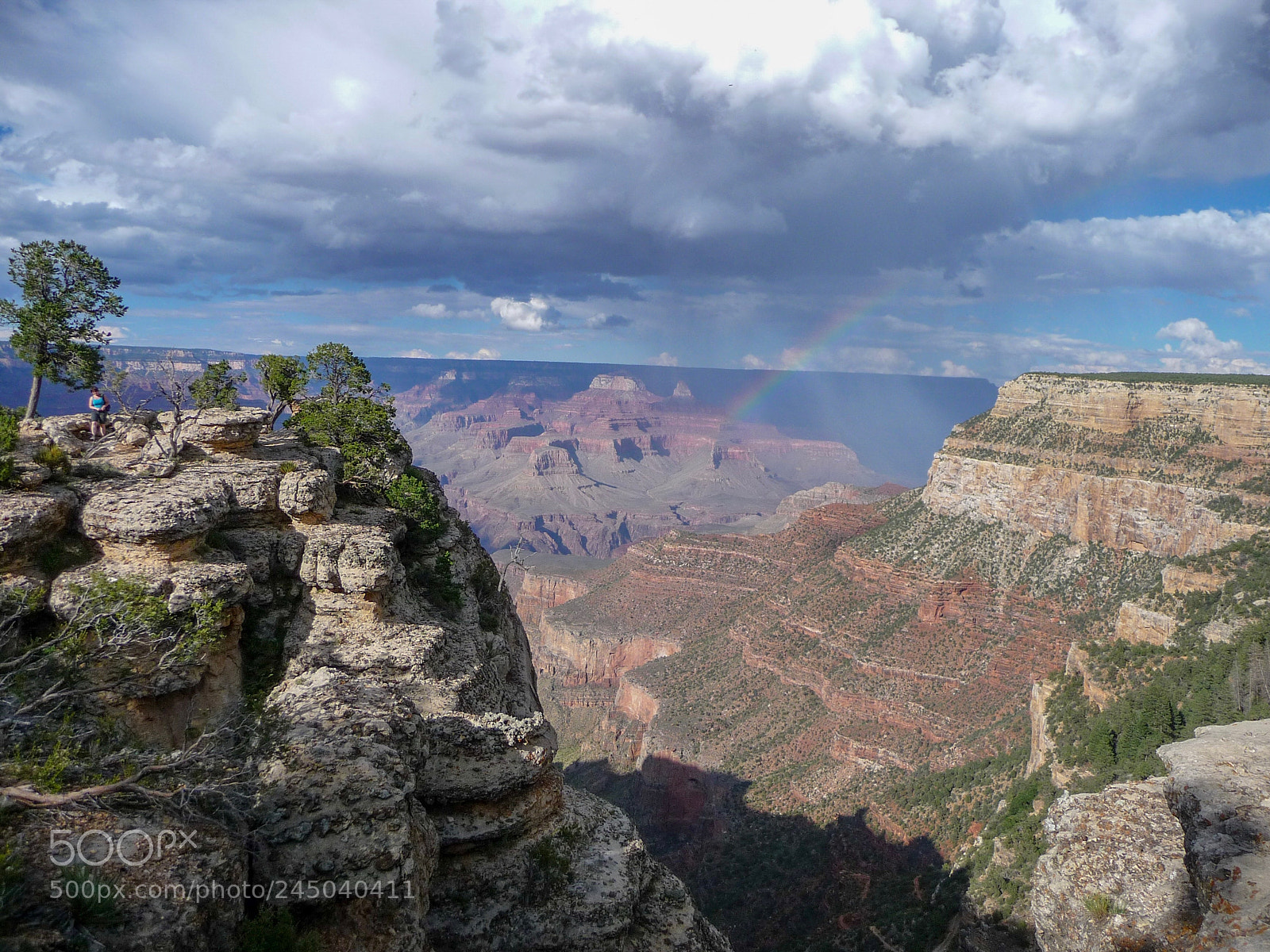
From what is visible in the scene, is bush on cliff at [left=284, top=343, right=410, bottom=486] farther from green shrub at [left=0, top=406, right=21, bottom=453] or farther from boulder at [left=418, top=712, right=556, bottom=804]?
boulder at [left=418, top=712, right=556, bottom=804]

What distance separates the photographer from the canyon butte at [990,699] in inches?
785

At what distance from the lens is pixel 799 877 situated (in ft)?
151

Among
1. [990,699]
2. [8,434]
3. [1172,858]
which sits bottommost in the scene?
[990,699]

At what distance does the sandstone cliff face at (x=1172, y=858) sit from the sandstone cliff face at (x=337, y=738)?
35.6 ft

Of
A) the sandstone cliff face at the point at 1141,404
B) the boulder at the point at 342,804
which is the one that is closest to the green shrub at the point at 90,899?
the boulder at the point at 342,804

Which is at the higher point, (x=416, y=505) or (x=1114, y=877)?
(x=416, y=505)

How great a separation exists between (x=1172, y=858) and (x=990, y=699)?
43.0 metres

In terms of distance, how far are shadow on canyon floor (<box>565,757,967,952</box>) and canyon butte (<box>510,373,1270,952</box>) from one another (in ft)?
0.73

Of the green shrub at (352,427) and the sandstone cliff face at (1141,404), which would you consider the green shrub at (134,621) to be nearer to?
the green shrub at (352,427)

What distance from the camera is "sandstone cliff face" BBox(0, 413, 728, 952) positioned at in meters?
10.2

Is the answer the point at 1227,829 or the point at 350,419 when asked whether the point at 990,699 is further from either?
the point at 350,419

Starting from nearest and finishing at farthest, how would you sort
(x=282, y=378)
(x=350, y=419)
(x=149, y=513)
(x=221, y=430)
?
(x=149, y=513) < (x=221, y=430) < (x=350, y=419) < (x=282, y=378)

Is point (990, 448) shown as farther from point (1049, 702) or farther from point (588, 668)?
point (588, 668)

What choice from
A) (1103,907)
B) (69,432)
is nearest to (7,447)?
(69,432)
